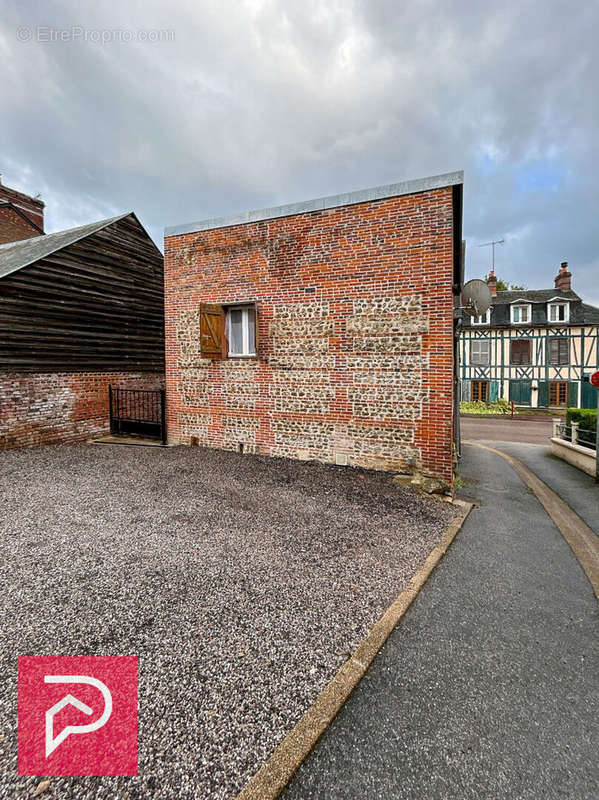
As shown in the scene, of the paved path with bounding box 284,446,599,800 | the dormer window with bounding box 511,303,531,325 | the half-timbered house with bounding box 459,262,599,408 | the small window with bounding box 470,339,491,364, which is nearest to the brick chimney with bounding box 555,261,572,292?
the half-timbered house with bounding box 459,262,599,408

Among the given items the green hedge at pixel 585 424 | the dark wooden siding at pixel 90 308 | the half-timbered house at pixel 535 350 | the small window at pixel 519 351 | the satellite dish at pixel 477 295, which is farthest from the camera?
the small window at pixel 519 351

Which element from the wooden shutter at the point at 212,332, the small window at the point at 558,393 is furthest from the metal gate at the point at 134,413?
the small window at the point at 558,393

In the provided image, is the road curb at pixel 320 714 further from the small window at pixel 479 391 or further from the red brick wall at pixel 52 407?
the small window at pixel 479 391

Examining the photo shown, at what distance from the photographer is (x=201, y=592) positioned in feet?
9.96

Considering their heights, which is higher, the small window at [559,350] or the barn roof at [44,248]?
the barn roof at [44,248]

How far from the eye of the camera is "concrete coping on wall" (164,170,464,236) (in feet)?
19.7

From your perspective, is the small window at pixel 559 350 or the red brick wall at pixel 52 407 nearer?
the red brick wall at pixel 52 407

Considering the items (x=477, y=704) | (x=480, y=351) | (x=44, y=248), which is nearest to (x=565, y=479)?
(x=477, y=704)

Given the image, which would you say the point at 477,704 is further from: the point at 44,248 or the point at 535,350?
the point at 535,350

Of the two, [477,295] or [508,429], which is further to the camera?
[508,429]

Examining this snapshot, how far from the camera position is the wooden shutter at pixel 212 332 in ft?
25.5

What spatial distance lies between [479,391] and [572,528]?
21659 mm

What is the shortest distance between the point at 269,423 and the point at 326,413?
134 cm

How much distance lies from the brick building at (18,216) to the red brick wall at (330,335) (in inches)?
567
